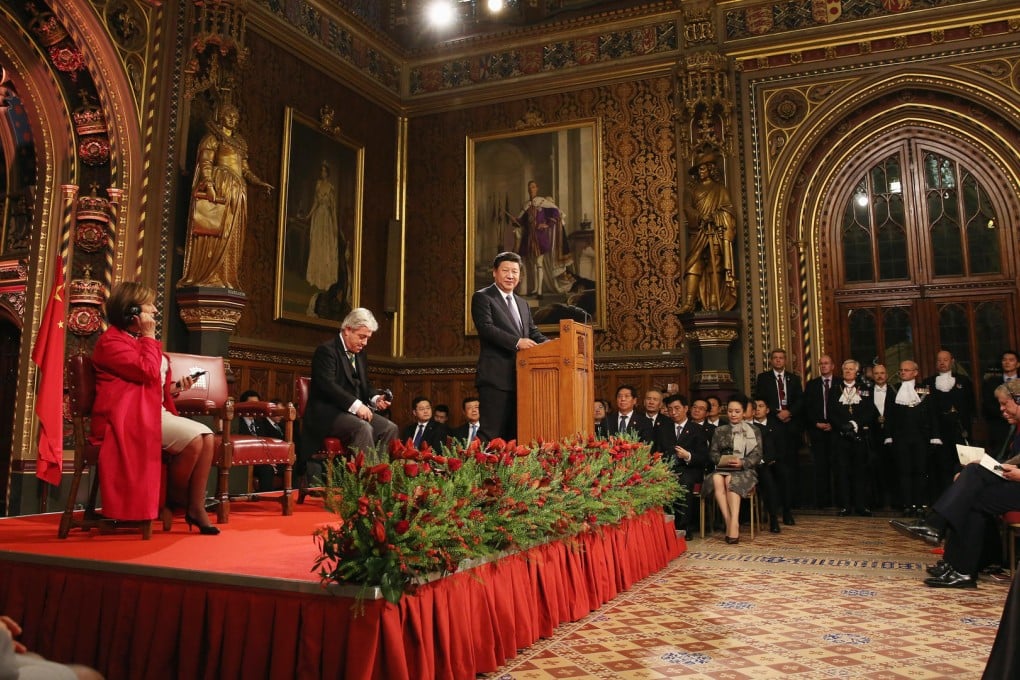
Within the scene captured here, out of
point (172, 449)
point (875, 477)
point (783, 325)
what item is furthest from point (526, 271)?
point (172, 449)

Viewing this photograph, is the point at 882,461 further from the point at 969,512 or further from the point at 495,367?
the point at 495,367

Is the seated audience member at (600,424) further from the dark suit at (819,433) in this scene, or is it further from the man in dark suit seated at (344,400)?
the man in dark suit seated at (344,400)

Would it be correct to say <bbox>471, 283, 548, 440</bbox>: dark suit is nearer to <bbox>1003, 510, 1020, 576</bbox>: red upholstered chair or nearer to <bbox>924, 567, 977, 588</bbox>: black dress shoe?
<bbox>924, 567, 977, 588</bbox>: black dress shoe

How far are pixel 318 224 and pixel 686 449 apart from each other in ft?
16.9

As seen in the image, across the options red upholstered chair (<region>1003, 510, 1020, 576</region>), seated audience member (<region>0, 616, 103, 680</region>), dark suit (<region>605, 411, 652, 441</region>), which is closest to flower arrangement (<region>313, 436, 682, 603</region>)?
seated audience member (<region>0, 616, 103, 680</region>)

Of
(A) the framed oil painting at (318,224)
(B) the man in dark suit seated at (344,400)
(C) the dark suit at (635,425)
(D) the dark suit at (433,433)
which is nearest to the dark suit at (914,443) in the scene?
(C) the dark suit at (635,425)

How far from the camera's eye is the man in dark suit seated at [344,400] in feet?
17.1

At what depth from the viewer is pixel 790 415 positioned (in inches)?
340

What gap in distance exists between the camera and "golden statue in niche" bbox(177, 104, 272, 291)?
7.86m

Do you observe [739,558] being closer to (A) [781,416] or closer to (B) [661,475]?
(B) [661,475]

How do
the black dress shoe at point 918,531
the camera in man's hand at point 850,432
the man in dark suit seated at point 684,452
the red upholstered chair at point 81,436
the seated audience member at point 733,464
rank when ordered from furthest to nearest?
1. the camera in man's hand at point 850,432
2. the man in dark suit seated at point 684,452
3. the seated audience member at point 733,464
4. the black dress shoe at point 918,531
5. the red upholstered chair at point 81,436

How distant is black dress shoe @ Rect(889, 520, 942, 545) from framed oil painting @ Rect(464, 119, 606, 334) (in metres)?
4.18

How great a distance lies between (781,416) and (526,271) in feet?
12.2

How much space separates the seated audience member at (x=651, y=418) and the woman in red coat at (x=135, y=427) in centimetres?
434
